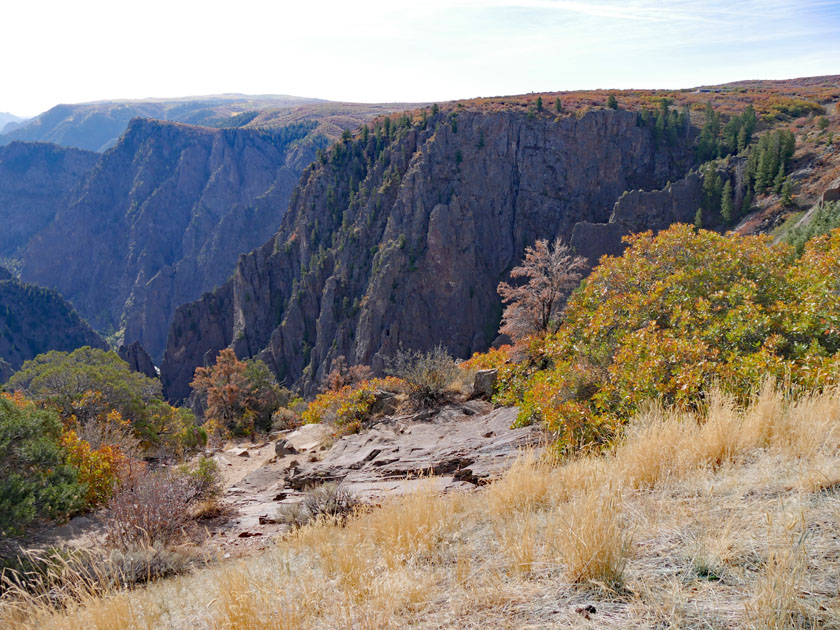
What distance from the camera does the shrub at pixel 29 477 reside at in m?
6.12

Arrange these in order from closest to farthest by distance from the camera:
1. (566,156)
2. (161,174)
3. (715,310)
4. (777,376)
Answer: (777,376) → (715,310) → (566,156) → (161,174)

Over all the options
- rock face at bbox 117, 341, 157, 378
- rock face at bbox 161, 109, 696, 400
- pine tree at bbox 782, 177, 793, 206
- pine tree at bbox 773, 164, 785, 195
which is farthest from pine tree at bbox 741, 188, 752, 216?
rock face at bbox 117, 341, 157, 378

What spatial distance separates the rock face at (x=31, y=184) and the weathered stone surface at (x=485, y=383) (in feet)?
570

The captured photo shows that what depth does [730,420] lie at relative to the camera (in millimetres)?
4438

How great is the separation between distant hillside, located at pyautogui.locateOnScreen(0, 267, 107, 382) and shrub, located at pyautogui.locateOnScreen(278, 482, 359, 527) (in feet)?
316

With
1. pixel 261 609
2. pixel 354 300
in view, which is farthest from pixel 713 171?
pixel 261 609

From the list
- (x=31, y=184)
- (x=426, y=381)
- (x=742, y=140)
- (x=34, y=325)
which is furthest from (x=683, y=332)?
(x=31, y=184)

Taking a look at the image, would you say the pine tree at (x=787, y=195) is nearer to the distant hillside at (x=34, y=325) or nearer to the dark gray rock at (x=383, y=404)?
the dark gray rock at (x=383, y=404)

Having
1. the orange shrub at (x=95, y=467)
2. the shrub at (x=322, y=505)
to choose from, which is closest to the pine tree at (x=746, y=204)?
the shrub at (x=322, y=505)

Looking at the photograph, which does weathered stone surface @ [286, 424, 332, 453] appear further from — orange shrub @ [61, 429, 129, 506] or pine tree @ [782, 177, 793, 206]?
pine tree @ [782, 177, 793, 206]

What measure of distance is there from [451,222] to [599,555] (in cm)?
5456

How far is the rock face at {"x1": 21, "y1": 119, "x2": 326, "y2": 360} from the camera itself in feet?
415

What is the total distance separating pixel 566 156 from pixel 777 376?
181 ft

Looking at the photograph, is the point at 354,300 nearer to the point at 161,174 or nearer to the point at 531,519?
the point at 531,519
